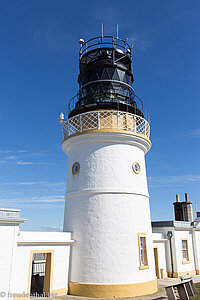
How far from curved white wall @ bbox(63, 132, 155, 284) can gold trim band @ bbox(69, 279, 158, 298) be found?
0.19m

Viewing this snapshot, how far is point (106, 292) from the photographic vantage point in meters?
10.5

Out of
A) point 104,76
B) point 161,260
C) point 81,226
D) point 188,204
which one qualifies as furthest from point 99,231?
point 188,204

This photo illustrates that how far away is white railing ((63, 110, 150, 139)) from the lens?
1273 centimetres

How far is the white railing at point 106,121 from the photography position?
12.7 metres

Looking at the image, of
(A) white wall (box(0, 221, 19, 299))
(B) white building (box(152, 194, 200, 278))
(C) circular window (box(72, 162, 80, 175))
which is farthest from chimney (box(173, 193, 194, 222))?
(A) white wall (box(0, 221, 19, 299))

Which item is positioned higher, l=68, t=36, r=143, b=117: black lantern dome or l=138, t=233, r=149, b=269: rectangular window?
l=68, t=36, r=143, b=117: black lantern dome

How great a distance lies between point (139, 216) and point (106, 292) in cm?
369

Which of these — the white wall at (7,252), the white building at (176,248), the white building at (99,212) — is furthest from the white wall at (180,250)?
the white wall at (7,252)

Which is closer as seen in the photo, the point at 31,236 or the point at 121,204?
the point at 31,236

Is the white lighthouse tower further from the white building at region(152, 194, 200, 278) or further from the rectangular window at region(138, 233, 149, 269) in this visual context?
the white building at region(152, 194, 200, 278)

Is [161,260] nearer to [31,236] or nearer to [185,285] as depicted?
[185,285]

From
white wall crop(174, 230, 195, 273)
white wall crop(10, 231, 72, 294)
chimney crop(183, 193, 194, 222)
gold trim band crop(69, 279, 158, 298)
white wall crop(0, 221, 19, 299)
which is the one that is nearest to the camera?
white wall crop(0, 221, 19, 299)

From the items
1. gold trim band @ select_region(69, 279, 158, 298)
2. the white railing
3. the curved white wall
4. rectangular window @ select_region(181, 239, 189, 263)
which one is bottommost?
gold trim band @ select_region(69, 279, 158, 298)

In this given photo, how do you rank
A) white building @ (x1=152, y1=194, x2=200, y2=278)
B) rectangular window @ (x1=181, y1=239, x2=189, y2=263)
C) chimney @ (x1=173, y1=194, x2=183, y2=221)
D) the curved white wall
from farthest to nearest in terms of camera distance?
1. chimney @ (x1=173, y1=194, x2=183, y2=221)
2. rectangular window @ (x1=181, y1=239, x2=189, y2=263)
3. white building @ (x1=152, y1=194, x2=200, y2=278)
4. the curved white wall
